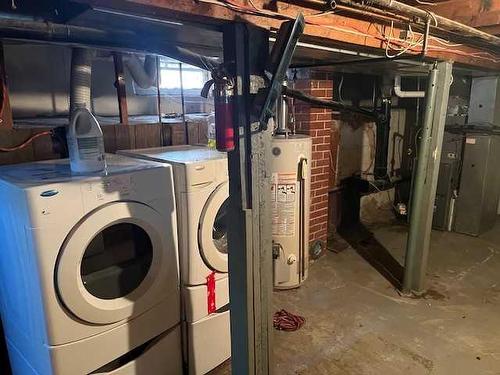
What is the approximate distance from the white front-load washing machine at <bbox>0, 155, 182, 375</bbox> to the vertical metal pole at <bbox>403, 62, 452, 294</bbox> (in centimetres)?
179

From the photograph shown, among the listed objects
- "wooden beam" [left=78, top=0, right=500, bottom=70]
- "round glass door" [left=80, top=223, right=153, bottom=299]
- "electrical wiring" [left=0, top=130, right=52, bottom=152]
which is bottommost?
"round glass door" [left=80, top=223, right=153, bottom=299]

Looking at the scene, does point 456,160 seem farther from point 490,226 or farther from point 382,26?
point 382,26

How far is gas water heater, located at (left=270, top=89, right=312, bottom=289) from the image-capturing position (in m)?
2.57

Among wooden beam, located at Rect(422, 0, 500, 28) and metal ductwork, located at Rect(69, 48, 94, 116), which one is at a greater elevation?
wooden beam, located at Rect(422, 0, 500, 28)

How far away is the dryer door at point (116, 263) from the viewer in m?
1.41

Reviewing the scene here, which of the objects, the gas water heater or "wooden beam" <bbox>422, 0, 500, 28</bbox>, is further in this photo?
the gas water heater

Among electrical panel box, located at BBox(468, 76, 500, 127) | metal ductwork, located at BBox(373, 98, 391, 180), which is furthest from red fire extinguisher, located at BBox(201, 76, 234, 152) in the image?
electrical panel box, located at BBox(468, 76, 500, 127)

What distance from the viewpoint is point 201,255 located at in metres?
1.87

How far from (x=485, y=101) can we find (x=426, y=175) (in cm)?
197

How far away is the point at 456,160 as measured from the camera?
3906 millimetres

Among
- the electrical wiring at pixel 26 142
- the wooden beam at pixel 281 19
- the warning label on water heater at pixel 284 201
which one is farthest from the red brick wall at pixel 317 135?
the electrical wiring at pixel 26 142

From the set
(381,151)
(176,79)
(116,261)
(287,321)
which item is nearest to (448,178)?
(381,151)

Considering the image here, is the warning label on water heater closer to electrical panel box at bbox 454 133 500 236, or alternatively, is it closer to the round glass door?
the round glass door

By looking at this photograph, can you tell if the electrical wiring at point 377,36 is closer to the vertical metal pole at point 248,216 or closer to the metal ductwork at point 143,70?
the vertical metal pole at point 248,216
